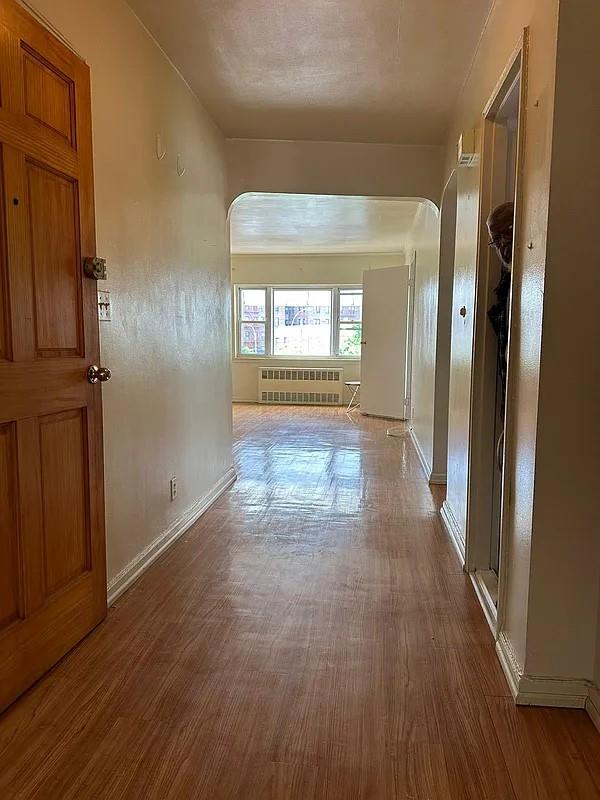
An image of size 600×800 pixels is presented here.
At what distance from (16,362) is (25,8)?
40.5 inches

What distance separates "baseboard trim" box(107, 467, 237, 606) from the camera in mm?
2275

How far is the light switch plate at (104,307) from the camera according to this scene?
211 centimetres

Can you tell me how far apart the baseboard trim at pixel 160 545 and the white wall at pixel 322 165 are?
2.07 m

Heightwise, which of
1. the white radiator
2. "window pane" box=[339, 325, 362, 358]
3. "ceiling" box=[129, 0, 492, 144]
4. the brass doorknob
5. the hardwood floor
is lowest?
the hardwood floor

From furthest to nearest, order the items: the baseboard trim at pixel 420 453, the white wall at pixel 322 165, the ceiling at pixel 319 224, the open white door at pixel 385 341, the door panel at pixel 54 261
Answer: the open white door at pixel 385 341 < the ceiling at pixel 319 224 < the baseboard trim at pixel 420 453 < the white wall at pixel 322 165 < the door panel at pixel 54 261

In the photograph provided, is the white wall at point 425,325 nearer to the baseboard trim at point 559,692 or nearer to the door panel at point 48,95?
the baseboard trim at point 559,692

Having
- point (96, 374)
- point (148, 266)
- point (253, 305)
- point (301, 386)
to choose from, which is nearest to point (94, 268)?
point (96, 374)

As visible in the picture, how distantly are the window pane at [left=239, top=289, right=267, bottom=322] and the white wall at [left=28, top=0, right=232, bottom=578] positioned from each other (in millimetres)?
5410

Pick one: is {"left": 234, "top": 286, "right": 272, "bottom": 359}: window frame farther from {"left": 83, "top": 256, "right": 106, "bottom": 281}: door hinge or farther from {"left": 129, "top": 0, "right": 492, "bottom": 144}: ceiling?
{"left": 83, "top": 256, "right": 106, "bottom": 281}: door hinge

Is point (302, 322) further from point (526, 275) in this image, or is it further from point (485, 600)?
point (526, 275)

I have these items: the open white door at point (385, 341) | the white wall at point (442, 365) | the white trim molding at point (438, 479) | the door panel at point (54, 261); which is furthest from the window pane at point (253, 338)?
the door panel at point (54, 261)

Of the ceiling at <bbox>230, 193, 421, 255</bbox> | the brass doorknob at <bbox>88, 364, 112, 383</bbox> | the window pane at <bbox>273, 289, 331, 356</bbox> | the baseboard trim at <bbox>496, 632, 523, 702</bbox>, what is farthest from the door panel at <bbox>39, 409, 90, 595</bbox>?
the window pane at <bbox>273, 289, 331, 356</bbox>

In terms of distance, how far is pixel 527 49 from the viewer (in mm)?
1677

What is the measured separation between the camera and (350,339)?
886 centimetres
